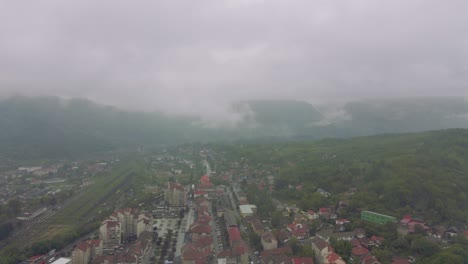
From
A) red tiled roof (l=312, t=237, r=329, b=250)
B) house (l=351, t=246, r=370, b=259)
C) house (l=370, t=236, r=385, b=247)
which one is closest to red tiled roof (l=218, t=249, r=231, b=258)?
red tiled roof (l=312, t=237, r=329, b=250)

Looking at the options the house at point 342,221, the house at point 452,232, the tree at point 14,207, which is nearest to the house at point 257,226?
the house at point 342,221

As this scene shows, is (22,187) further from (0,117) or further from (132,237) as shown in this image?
(0,117)

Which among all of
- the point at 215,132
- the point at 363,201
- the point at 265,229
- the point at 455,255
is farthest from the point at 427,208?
the point at 215,132

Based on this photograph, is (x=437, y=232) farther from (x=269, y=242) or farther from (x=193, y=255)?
(x=193, y=255)

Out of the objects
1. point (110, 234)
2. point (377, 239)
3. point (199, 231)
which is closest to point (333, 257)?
point (377, 239)

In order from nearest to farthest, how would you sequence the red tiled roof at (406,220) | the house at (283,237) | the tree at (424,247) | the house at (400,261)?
the house at (400,261) → the tree at (424,247) → the house at (283,237) → the red tiled roof at (406,220)

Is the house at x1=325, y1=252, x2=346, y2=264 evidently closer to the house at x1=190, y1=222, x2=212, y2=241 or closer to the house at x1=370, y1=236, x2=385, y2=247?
the house at x1=370, y1=236, x2=385, y2=247

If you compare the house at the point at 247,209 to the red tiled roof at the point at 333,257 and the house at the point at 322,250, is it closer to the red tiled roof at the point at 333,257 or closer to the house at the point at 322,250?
the house at the point at 322,250

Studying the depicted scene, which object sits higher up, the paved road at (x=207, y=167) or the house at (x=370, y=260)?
the paved road at (x=207, y=167)
